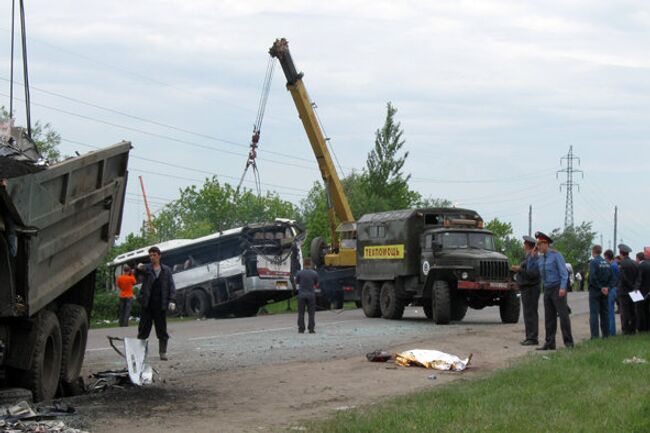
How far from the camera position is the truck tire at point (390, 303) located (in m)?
31.4

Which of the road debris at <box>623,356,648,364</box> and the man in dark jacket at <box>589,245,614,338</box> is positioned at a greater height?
the man in dark jacket at <box>589,245,614,338</box>

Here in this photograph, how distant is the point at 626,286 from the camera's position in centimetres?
2369

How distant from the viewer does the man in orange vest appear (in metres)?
32.2

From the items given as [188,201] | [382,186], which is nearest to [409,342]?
[382,186]

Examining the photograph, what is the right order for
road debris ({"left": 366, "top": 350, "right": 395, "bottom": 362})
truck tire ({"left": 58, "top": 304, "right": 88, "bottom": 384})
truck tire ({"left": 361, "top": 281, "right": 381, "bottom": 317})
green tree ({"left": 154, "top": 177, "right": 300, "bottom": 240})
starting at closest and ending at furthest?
truck tire ({"left": 58, "top": 304, "right": 88, "bottom": 384}), road debris ({"left": 366, "top": 350, "right": 395, "bottom": 362}), truck tire ({"left": 361, "top": 281, "right": 381, "bottom": 317}), green tree ({"left": 154, "top": 177, "right": 300, "bottom": 240})

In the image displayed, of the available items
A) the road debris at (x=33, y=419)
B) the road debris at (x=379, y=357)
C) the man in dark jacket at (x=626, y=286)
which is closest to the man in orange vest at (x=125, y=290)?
the man in dark jacket at (x=626, y=286)

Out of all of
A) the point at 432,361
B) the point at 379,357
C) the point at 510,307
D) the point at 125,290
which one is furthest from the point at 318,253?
the point at 432,361

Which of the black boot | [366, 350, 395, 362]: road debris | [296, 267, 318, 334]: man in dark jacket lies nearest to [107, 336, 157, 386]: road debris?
the black boot

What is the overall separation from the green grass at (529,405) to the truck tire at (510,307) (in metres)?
12.8

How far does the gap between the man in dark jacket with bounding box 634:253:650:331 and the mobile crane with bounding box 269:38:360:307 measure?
57.2 ft

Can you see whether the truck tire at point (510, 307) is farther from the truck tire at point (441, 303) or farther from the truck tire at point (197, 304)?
the truck tire at point (197, 304)

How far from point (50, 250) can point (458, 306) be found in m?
18.1

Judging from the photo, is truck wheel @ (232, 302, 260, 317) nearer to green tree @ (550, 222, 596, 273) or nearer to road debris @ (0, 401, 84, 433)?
road debris @ (0, 401, 84, 433)

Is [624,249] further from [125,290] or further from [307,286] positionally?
[125,290]
